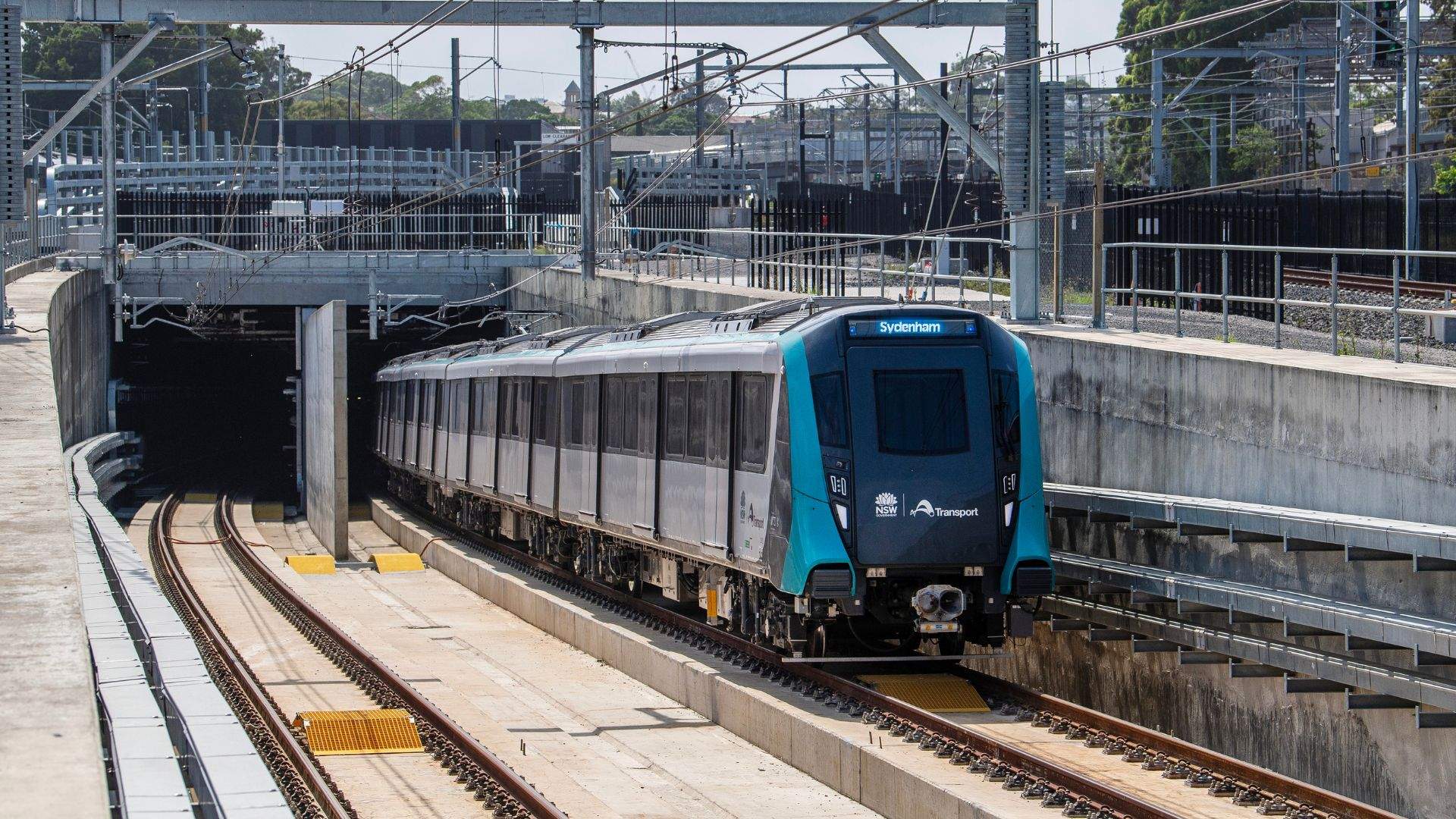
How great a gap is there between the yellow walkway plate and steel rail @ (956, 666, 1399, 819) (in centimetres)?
25

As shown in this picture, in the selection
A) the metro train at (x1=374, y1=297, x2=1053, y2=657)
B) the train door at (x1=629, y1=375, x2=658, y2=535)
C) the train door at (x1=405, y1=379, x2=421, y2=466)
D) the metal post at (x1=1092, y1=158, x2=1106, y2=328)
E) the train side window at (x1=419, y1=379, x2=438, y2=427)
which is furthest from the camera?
the train door at (x1=405, y1=379, x2=421, y2=466)

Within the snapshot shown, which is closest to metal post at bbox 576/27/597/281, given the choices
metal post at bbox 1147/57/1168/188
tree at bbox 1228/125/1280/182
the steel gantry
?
the steel gantry

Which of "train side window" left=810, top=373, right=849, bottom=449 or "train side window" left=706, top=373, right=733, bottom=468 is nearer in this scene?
"train side window" left=810, top=373, right=849, bottom=449

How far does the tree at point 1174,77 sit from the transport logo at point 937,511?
54.2 meters

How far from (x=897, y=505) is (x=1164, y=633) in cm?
223

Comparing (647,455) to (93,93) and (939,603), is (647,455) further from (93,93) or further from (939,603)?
(93,93)

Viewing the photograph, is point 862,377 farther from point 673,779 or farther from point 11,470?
point 11,470

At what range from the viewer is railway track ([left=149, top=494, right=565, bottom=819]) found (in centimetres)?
1284

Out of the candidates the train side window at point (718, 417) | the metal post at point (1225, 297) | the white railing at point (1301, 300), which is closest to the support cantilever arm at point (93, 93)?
the train side window at point (718, 417)

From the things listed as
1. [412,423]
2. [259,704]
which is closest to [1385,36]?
[412,423]

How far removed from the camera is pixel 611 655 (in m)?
19.5

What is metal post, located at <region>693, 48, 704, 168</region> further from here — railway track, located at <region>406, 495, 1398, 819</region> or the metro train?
railway track, located at <region>406, 495, 1398, 819</region>

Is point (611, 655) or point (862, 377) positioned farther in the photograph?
point (611, 655)

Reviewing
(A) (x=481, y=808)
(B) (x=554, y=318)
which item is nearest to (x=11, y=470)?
(A) (x=481, y=808)
